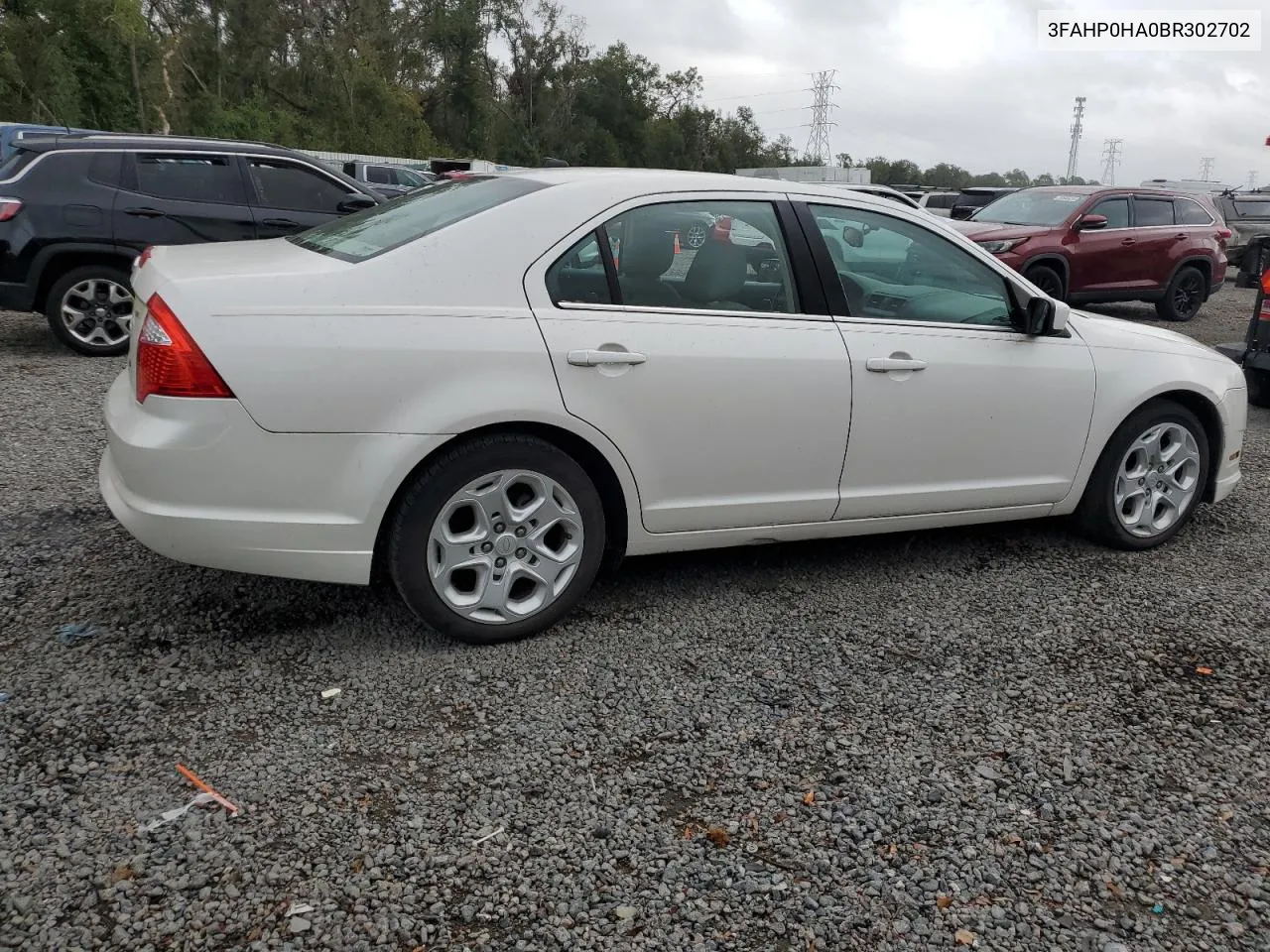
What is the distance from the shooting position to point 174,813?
264 cm

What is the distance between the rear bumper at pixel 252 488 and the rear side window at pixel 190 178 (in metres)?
5.88

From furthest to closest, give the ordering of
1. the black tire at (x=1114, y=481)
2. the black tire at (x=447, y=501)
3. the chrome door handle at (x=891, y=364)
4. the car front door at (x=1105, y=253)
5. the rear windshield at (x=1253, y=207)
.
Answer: the rear windshield at (x=1253, y=207) < the car front door at (x=1105, y=253) < the black tire at (x=1114, y=481) < the chrome door handle at (x=891, y=364) < the black tire at (x=447, y=501)

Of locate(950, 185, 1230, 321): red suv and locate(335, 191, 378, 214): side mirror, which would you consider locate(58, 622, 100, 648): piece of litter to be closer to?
locate(335, 191, 378, 214): side mirror

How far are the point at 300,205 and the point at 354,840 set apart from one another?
290 inches

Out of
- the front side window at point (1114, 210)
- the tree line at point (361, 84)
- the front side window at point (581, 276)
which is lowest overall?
the front side window at point (581, 276)

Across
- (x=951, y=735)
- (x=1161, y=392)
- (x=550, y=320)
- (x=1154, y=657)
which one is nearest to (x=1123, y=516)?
(x=1161, y=392)

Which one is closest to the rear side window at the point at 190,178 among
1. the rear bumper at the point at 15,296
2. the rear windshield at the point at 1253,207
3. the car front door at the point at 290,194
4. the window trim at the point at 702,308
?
the car front door at the point at 290,194

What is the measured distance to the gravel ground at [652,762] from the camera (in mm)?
2391

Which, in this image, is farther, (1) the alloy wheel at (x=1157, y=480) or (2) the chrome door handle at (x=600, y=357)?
(1) the alloy wheel at (x=1157, y=480)

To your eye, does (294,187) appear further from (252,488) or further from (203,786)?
(203,786)

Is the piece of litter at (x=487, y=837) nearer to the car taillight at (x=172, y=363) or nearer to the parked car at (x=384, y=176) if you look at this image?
the car taillight at (x=172, y=363)

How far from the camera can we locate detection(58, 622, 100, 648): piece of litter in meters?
3.49

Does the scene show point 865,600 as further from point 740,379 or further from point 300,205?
point 300,205

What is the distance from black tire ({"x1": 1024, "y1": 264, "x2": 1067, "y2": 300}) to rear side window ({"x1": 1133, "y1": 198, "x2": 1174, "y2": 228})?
1661 mm
